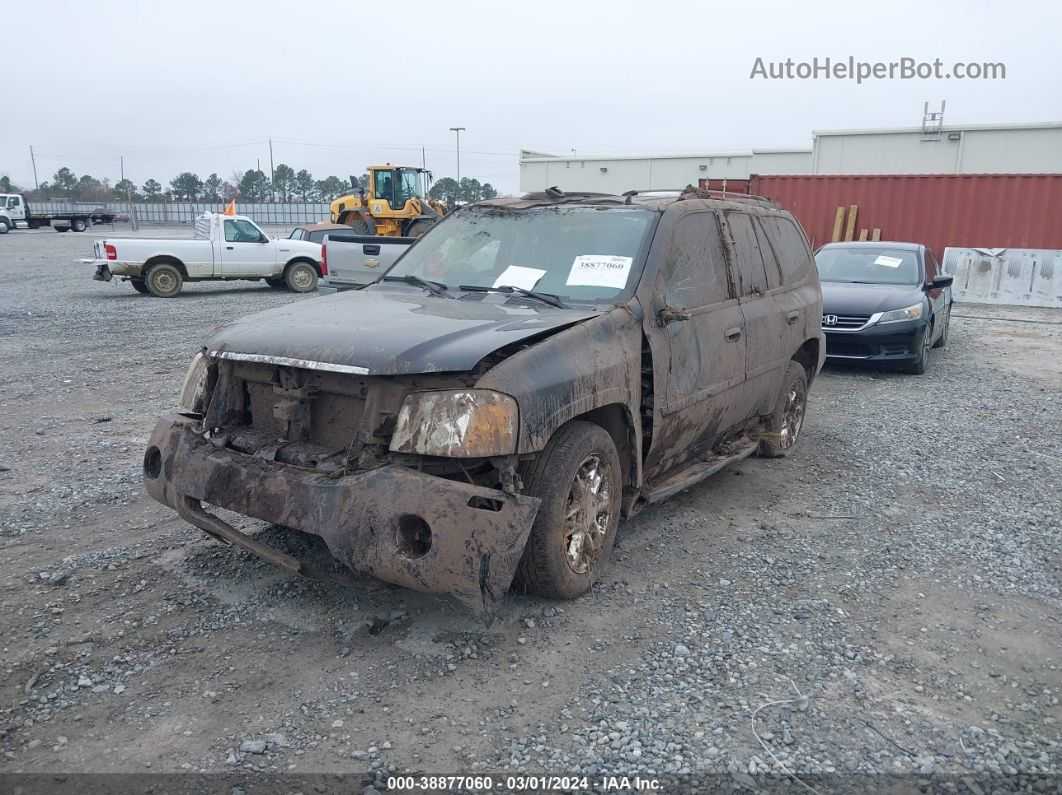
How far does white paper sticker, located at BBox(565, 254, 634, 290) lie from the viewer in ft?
14.0

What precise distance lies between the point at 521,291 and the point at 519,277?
0.16 metres

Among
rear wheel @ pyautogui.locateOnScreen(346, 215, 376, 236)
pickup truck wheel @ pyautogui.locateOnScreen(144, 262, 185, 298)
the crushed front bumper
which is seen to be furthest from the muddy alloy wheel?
rear wheel @ pyautogui.locateOnScreen(346, 215, 376, 236)

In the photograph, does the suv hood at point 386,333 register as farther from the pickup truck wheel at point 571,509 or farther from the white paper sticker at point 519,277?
the pickup truck wheel at point 571,509

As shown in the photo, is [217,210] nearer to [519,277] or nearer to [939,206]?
[939,206]

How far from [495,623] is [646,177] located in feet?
95.7

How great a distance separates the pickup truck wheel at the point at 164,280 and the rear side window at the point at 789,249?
46.6 feet

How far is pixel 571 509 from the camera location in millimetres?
3682

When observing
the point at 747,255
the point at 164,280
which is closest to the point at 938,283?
the point at 747,255

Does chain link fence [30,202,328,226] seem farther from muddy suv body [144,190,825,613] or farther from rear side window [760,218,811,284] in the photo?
muddy suv body [144,190,825,613]

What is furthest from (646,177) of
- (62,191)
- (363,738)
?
(62,191)

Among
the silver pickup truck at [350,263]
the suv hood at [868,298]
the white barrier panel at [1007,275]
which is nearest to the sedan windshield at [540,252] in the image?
the silver pickup truck at [350,263]

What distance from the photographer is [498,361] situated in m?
3.41

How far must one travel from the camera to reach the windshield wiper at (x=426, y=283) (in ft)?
15.1

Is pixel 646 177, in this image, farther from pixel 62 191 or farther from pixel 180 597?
pixel 62 191
